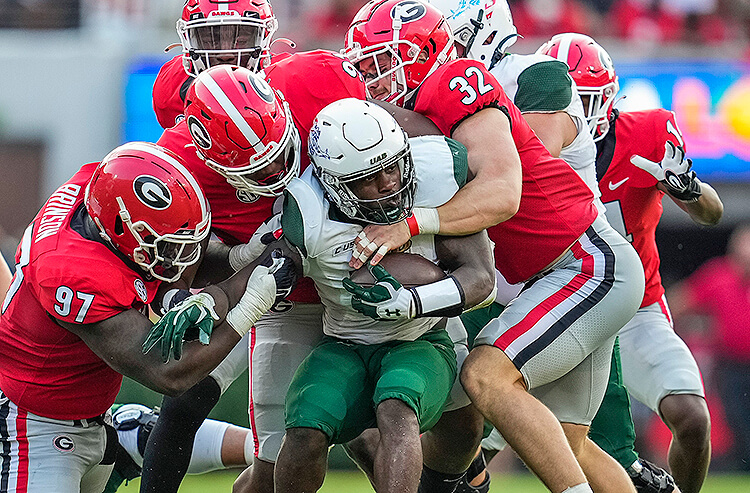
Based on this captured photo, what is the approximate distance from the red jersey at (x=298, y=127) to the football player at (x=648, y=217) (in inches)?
53.2

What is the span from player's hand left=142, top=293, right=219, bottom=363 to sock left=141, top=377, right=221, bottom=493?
0.84 meters

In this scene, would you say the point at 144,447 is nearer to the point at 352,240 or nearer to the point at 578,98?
the point at 352,240

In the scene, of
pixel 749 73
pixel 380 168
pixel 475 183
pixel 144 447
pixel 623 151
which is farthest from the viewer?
pixel 749 73

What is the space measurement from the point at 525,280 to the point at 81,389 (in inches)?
67.8

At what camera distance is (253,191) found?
12.9 feet

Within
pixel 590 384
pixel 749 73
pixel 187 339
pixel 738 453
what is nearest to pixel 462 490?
pixel 590 384

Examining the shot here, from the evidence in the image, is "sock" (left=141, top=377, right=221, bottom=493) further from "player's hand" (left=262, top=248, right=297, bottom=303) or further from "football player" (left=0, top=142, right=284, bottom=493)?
"player's hand" (left=262, top=248, right=297, bottom=303)

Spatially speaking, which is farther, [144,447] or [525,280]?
[144,447]

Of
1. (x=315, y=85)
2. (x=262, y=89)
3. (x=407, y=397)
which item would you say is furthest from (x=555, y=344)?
(x=262, y=89)

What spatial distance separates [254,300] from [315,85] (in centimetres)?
91

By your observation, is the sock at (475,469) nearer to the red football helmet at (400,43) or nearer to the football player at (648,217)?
the football player at (648,217)

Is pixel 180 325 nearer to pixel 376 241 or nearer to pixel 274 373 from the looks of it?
pixel 376 241

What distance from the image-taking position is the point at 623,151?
17.6 feet

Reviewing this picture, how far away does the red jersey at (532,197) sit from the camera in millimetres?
4137
